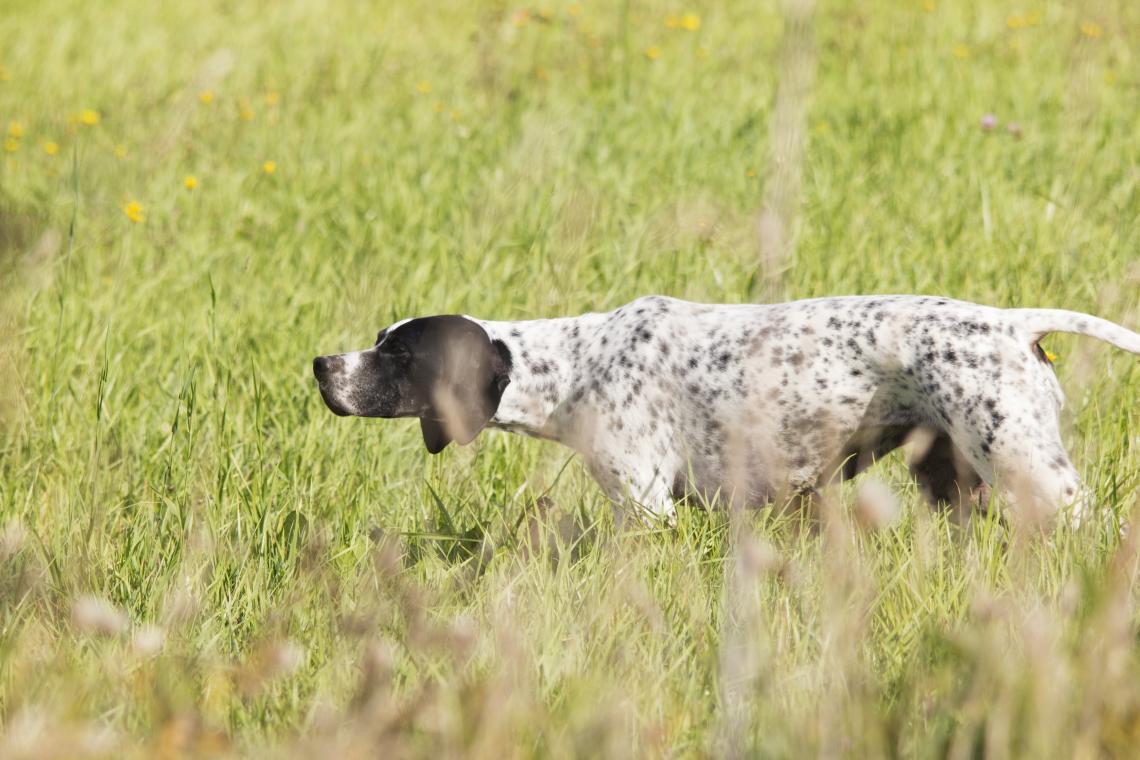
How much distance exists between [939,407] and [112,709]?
6.49 ft

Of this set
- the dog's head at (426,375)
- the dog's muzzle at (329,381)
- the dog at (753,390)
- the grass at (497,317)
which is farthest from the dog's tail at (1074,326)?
the dog's muzzle at (329,381)

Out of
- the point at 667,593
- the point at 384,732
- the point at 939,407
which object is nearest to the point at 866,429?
the point at 939,407

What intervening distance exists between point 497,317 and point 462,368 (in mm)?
1153

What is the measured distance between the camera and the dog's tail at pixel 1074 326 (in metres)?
3.14

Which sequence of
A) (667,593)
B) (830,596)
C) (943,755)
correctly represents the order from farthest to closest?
1. (667,593)
2. (943,755)
3. (830,596)

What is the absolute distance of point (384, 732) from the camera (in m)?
1.97

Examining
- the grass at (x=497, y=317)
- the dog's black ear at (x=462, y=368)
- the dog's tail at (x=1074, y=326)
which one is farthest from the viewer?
the dog's black ear at (x=462, y=368)

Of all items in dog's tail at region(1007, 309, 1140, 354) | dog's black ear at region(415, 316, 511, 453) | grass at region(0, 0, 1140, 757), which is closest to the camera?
grass at region(0, 0, 1140, 757)

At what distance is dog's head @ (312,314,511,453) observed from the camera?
12.0 feet

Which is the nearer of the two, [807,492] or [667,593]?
[667,593]

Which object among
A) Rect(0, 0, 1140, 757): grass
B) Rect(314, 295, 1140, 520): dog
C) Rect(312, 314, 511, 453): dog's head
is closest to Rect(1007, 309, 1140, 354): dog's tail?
Rect(314, 295, 1140, 520): dog

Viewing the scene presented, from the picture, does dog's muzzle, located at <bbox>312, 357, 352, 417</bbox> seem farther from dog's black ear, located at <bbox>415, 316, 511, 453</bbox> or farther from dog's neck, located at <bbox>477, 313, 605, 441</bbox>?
dog's neck, located at <bbox>477, 313, 605, 441</bbox>

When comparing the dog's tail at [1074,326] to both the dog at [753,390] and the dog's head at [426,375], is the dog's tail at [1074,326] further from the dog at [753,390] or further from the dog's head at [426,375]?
the dog's head at [426,375]

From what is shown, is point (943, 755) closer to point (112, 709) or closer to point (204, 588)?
point (112, 709)
